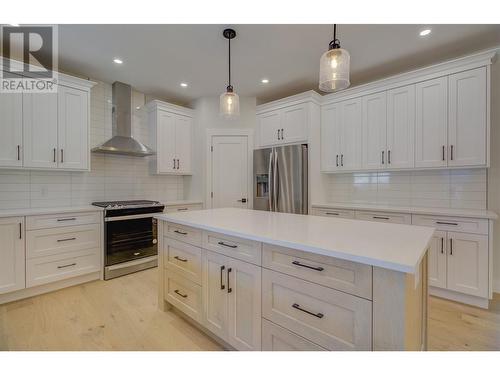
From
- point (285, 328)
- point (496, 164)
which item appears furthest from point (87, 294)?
point (496, 164)

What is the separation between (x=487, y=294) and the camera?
86.3 inches

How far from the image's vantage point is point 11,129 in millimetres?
2510

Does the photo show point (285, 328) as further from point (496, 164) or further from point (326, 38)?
point (496, 164)

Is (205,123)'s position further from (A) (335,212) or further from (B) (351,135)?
(A) (335,212)

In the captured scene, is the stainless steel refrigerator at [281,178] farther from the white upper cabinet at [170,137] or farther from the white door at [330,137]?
the white upper cabinet at [170,137]

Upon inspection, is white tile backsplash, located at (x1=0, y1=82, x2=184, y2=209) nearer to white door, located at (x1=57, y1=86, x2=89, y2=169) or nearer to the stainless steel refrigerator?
white door, located at (x1=57, y1=86, x2=89, y2=169)

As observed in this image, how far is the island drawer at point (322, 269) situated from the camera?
1.02m

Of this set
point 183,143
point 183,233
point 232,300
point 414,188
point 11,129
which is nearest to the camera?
point 232,300

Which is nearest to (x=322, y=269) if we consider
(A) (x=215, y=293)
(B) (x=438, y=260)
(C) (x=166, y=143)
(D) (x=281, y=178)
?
(A) (x=215, y=293)

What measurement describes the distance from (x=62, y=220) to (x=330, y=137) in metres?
3.65

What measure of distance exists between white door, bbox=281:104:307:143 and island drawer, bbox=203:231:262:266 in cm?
230

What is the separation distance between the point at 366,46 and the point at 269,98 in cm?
186

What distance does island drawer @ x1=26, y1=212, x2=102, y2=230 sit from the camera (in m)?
2.51

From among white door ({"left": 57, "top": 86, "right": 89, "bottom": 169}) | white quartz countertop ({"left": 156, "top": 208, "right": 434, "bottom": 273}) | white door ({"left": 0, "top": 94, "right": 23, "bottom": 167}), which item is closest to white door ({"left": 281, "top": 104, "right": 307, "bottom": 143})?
white quartz countertop ({"left": 156, "top": 208, "right": 434, "bottom": 273})
